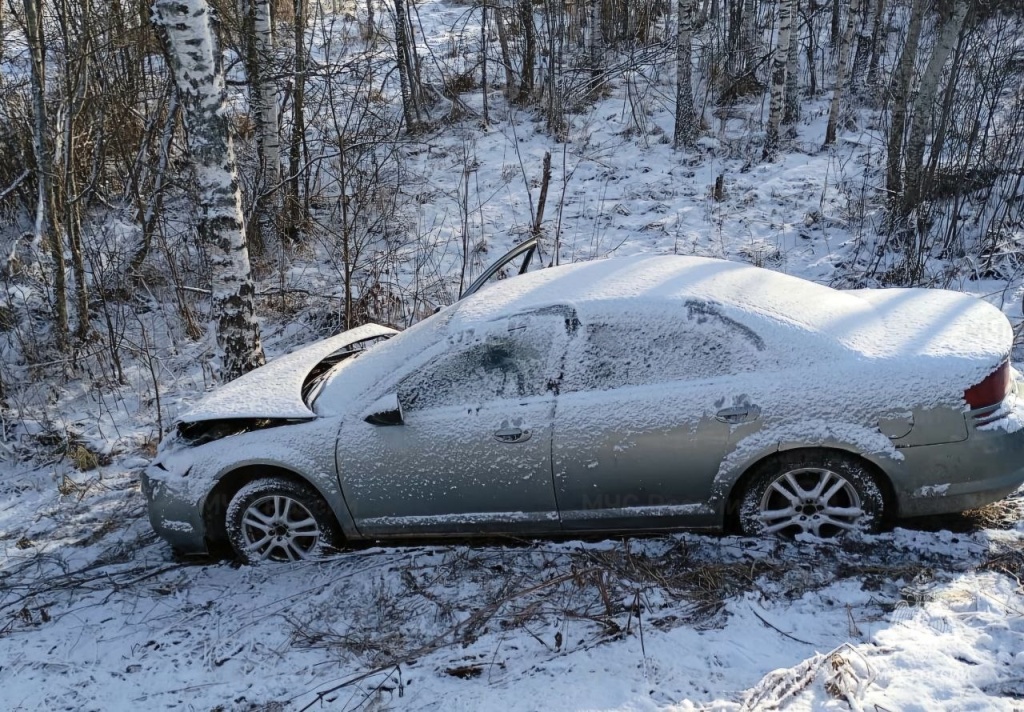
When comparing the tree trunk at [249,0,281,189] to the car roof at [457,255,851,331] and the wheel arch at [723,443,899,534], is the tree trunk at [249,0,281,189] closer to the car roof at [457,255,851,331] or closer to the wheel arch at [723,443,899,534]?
the car roof at [457,255,851,331]

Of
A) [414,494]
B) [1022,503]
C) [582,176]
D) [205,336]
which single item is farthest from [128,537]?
[582,176]

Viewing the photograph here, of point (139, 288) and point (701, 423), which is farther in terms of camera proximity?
point (139, 288)

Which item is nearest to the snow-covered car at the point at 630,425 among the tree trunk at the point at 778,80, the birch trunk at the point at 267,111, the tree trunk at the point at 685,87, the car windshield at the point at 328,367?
the car windshield at the point at 328,367

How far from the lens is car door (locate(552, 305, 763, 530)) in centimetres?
402

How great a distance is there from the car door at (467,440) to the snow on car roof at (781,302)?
24 centimetres

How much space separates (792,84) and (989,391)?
31.3ft

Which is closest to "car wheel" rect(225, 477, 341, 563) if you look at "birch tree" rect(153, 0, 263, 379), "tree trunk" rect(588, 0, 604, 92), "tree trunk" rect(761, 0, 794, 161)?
"birch tree" rect(153, 0, 263, 379)

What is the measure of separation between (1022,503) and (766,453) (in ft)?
5.59

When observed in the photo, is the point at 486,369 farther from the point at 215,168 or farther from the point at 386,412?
the point at 215,168

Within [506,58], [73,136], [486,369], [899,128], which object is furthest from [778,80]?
[73,136]

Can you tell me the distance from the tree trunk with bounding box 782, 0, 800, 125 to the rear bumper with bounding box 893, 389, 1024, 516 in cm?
916

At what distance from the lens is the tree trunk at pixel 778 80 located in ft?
37.0

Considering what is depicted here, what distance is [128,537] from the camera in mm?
5289

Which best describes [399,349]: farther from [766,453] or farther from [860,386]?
[860,386]
